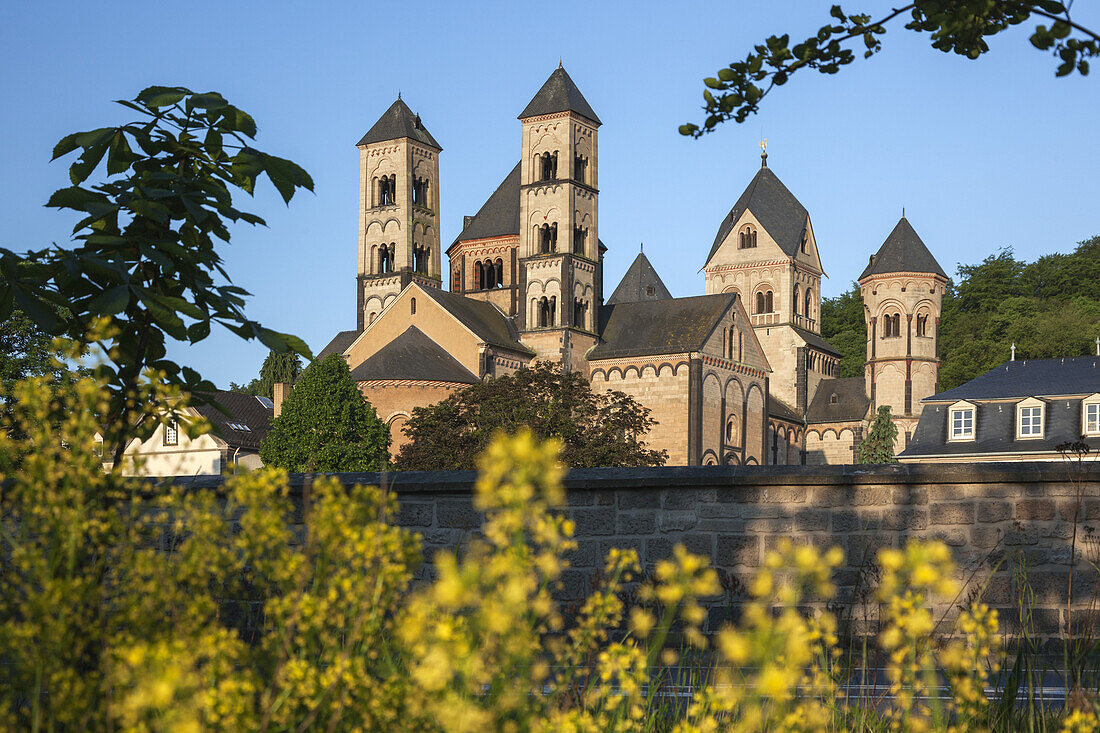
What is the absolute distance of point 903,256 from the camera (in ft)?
261

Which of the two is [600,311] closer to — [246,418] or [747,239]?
[747,239]

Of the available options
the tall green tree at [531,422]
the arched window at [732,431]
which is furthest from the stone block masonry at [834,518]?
the arched window at [732,431]

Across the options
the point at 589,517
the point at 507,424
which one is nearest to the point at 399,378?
the point at 507,424

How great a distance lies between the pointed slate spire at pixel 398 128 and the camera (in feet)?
226

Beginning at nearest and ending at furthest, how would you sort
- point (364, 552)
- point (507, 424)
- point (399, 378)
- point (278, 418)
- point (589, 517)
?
point (364, 552), point (589, 517), point (507, 424), point (278, 418), point (399, 378)

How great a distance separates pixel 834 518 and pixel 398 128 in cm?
6373

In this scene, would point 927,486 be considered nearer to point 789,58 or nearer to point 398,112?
point 789,58

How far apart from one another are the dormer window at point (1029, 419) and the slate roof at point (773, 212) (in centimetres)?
3494

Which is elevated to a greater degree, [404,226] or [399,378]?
[404,226]

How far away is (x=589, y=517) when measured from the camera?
8.67 meters

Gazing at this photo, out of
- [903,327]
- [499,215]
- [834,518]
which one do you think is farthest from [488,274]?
[834,518]

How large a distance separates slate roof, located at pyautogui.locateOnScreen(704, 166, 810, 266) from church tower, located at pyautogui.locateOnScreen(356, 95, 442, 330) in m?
22.9

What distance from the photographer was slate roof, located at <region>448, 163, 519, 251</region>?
7412 cm

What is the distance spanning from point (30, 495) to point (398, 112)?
69679mm
